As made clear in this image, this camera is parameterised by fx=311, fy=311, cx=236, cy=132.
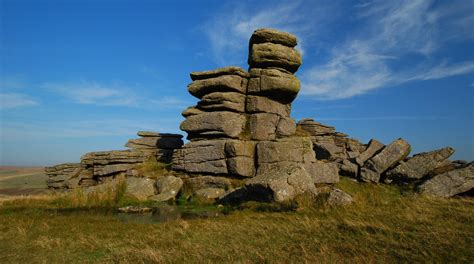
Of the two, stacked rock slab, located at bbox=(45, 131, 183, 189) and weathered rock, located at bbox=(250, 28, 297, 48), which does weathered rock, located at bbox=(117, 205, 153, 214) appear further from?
weathered rock, located at bbox=(250, 28, 297, 48)

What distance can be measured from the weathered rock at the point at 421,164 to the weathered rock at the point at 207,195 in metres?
12.6

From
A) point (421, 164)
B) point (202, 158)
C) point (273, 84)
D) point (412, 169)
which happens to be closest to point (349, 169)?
point (412, 169)

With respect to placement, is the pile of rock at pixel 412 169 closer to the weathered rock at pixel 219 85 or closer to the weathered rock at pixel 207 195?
the weathered rock at pixel 207 195

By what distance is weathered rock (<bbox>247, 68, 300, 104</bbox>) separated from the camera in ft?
88.1

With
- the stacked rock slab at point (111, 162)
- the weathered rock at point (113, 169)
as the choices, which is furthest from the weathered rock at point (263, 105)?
the weathered rock at point (113, 169)

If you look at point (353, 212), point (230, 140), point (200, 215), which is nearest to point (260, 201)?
point (200, 215)

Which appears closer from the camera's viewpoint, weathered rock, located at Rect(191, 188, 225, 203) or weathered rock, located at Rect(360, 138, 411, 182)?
weathered rock, located at Rect(191, 188, 225, 203)

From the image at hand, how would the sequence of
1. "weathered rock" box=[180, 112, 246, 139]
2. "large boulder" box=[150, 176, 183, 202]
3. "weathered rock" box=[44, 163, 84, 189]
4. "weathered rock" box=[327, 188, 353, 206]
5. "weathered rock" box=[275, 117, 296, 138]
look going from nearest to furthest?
"weathered rock" box=[327, 188, 353, 206] < "large boulder" box=[150, 176, 183, 202] < "weathered rock" box=[180, 112, 246, 139] < "weathered rock" box=[275, 117, 296, 138] < "weathered rock" box=[44, 163, 84, 189]

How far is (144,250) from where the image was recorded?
928 cm

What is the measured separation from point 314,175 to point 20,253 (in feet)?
58.0

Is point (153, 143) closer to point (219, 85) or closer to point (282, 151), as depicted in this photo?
point (219, 85)

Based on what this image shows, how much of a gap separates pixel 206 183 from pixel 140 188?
4.87 metres

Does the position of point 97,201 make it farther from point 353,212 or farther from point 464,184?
point 464,184

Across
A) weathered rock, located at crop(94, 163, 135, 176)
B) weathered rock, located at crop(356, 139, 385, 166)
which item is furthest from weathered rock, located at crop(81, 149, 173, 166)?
weathered rock, located at crop(356, 139, 385, 166)
